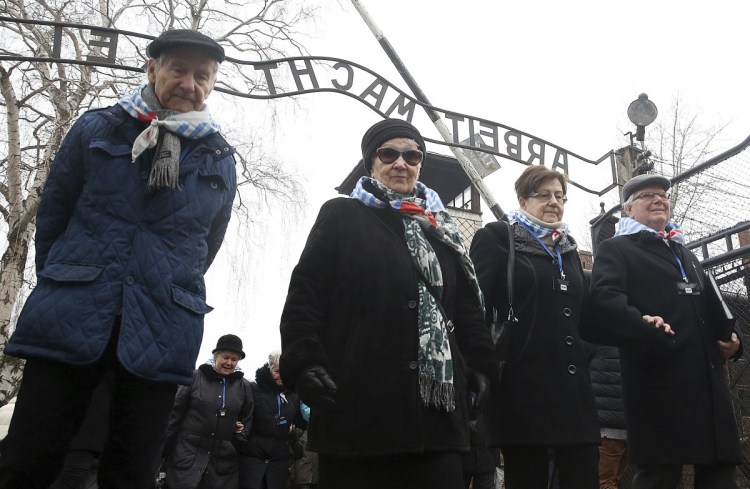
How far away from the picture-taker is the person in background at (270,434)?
263 inches

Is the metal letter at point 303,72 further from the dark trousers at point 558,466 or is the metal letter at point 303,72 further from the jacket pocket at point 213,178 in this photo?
the dark trousers at point 558,466

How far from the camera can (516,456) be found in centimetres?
336

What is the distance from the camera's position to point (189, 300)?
2.39 m

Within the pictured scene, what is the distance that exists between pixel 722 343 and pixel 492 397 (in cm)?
139

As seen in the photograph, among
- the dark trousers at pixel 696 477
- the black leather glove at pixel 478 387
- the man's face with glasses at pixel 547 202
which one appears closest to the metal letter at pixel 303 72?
the man's face with glasses at pixel 547 202

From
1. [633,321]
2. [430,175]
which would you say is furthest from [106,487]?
[430,175]

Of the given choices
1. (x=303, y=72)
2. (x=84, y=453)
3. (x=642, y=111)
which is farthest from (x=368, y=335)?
(x=642, y=111)

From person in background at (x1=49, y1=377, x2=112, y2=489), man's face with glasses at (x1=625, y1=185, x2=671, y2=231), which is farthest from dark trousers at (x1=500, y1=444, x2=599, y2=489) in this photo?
person in background at (x1=49, y1=377, x2=112, y2=489)

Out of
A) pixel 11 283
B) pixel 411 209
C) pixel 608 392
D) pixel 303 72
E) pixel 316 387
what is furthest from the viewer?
pixel 11 283

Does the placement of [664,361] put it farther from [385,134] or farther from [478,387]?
[385,134]

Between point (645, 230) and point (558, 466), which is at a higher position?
point (645, 230)

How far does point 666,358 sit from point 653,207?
0.99m

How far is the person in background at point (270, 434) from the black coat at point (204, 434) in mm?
149

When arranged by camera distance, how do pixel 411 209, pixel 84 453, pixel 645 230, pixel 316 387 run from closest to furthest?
1. pixel 316 387
2. pixel 411 209
3. pixel 645 230
4. pixel 84 453
